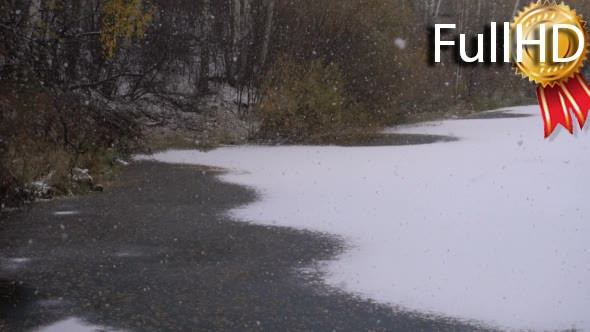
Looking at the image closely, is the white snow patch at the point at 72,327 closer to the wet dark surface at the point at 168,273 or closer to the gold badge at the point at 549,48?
the wet dark surface at the point at 168,273

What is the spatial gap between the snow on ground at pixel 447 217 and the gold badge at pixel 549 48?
89.4 inches

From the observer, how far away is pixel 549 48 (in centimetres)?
1265

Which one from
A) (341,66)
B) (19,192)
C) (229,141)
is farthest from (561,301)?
(341,66)

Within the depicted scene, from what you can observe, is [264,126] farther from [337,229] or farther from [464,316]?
[464,316]

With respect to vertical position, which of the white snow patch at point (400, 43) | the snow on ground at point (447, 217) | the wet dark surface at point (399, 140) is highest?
the white snow patch at point (400, 43)

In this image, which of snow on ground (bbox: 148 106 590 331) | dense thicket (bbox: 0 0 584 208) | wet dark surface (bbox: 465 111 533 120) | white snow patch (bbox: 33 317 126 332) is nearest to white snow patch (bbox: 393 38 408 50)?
dense thicket (bbox: 0 0 584 208)

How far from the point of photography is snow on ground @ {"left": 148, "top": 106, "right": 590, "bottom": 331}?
7816 millimetres

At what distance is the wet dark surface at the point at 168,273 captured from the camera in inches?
275

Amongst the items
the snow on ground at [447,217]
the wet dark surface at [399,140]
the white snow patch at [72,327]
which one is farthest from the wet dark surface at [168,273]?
the wet dark surface at [399,140]

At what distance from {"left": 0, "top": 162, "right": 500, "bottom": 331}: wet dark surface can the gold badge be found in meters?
4.97

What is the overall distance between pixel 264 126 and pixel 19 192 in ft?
43.5

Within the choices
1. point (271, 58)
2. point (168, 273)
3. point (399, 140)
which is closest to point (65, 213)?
point (168, 273)

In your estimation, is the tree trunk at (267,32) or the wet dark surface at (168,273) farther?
the tree trunk at (267,32)

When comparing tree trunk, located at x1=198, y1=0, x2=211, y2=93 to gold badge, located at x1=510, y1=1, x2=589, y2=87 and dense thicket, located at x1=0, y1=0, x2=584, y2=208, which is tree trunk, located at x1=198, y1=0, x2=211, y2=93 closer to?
dense thicket, located at x1=0, y1=0, x2=584, y2=208
